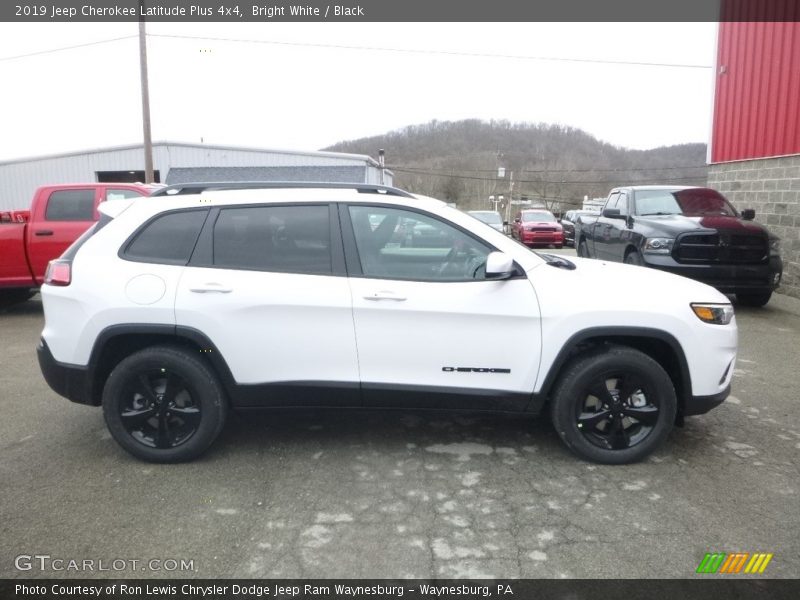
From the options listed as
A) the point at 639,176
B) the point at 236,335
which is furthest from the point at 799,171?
the point at 639,176

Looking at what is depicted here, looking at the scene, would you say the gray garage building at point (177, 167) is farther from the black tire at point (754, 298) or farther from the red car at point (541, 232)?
the black tire at point (754, 298)

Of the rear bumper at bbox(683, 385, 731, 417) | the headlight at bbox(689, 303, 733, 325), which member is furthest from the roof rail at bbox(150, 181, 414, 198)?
the rear bumper at bbox(683, 385, 731, 417)

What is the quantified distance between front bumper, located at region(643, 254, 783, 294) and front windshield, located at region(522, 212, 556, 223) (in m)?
15.9

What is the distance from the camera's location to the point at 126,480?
362cm

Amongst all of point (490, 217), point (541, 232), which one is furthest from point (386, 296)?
point (541, 232)

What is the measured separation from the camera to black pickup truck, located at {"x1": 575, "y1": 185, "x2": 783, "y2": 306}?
840 centimetres

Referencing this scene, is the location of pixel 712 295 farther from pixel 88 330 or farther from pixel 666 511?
pixel 88 330

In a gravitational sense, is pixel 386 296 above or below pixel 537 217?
below

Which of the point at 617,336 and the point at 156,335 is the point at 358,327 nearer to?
the point at 156,335

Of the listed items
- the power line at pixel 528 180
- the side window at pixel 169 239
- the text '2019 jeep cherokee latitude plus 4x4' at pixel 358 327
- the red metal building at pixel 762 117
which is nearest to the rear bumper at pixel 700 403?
the text '2019 jeep cherokee latitude plus 4x4' at pixel 358 327

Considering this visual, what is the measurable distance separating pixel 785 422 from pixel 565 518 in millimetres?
2424

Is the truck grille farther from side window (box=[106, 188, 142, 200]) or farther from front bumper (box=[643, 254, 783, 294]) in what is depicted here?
side window (box=[106, 188, 142, 200])

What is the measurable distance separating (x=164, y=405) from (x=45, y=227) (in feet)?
21.3

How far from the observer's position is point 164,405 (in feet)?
12.3
